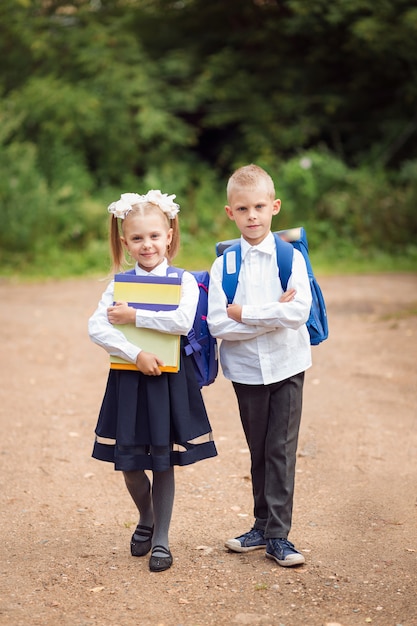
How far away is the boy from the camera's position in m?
3.62

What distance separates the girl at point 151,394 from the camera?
141 inches

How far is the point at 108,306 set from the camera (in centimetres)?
369

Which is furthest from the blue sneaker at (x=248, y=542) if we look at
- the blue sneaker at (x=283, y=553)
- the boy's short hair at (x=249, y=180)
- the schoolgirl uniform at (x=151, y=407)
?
the boy's short hair at (x=249, y=180)

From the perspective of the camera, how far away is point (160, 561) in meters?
3.71

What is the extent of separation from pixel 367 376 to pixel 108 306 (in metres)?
4.11

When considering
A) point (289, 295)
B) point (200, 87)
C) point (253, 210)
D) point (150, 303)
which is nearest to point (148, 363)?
point (150, 303)

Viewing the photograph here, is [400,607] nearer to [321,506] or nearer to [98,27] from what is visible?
[321,506]

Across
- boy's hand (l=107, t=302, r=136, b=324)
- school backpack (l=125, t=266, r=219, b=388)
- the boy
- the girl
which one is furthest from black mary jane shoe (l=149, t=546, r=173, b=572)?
boy's hand (l=107, t=302, r=136, b=324)

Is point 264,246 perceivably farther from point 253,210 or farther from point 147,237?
point 147,237

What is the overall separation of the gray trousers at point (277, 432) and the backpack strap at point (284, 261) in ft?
1.40

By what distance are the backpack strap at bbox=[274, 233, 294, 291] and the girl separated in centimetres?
37

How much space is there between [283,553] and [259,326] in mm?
972

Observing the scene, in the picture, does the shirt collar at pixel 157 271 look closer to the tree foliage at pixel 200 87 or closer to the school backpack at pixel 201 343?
the school backpack at pixel 201 343

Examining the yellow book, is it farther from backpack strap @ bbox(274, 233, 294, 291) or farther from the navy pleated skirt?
backpack strap @ bbox(274, 233, 294, 291)
